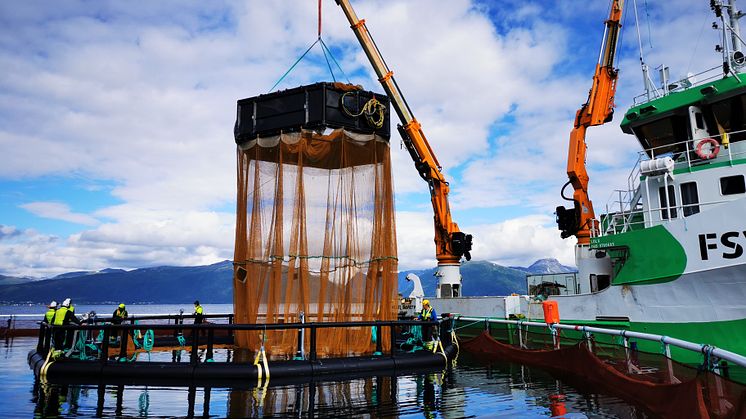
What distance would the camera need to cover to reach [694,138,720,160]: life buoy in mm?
15977

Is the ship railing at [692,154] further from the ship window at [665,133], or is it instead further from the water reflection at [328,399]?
the water reflection at [328,399]

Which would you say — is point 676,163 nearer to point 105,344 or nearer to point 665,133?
point 665,133

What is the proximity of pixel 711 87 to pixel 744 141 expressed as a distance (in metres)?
2.07

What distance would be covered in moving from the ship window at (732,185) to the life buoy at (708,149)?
84 cm

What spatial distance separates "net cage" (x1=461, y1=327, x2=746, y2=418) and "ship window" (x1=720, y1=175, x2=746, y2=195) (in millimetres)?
6404

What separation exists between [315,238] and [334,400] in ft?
14.8

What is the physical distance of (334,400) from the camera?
27.7 feet

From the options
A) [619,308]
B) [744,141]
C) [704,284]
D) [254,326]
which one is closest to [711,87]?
[744,141]

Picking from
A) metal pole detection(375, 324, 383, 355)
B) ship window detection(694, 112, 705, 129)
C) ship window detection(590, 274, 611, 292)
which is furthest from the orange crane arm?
metal pole detection(375, 324, 383, 355)

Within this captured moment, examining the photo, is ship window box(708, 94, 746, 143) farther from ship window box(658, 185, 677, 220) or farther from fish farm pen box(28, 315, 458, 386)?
fish farm pen box(28, 315, 458, 386)

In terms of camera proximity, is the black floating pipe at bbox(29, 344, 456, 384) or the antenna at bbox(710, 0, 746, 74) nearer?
the black floating pipe at bbox(29, 344, 456, 384)

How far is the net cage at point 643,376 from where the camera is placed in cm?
581

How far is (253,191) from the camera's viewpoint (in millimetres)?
12375

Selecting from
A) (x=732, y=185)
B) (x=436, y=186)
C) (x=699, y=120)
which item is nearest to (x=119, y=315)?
(x=436, y=186)
